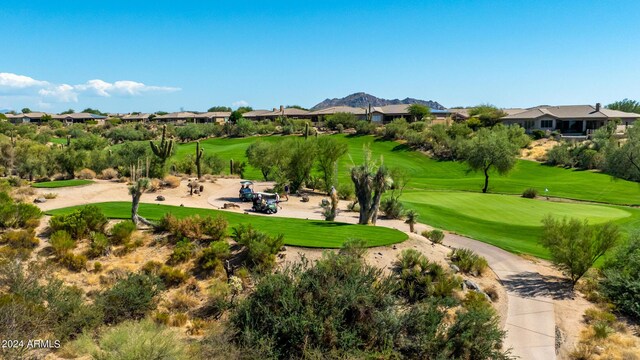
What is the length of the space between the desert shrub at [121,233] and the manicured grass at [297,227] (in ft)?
10.0

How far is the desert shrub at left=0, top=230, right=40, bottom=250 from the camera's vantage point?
20875 millimetres

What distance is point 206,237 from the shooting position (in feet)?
71.9

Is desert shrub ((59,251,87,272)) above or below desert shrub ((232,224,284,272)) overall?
below

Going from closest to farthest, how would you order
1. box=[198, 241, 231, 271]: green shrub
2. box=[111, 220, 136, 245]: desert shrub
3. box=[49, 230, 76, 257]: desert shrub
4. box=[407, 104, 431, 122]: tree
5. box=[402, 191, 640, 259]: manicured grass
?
1. box=[198, 241, 231, 271]: green shrub
2. box=[49, 230, 76, 257]: desert shrub
3. box=[111, 220, 136, 245]: desert shrub
4. box=[402, 191, 640, 259]: manicured grass
5. box=[407, 104, 431, 122]: tree

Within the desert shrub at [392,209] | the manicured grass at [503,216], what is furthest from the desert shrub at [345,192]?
the desert shrub at [392,209]

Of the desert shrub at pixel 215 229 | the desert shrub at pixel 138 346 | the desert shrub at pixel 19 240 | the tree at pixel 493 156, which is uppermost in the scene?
the tree at pixel 493 156

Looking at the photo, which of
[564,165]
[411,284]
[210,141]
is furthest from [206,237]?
[210,141]

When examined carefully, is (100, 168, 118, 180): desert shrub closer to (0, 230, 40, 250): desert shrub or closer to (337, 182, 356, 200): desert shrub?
(0, 230, 40, 250): desert shrub

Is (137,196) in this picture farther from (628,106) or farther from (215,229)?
(628,106)

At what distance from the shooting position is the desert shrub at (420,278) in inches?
702

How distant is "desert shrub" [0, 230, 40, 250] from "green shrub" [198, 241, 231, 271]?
8.12 metres

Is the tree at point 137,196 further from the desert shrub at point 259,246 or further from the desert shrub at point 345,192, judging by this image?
the desert shrub at point 345,192

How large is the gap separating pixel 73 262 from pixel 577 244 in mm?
21902

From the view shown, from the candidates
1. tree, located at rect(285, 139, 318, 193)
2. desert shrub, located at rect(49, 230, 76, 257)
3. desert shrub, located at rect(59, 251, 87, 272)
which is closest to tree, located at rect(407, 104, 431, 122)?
tree, located at rect(285, 139, 318, 193)
